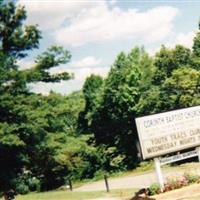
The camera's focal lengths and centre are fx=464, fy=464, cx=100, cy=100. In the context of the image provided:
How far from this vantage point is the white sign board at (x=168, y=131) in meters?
24.1

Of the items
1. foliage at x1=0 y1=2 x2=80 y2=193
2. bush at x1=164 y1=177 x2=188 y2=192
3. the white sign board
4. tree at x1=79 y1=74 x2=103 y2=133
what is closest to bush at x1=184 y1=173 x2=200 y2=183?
bush at x1=164 y1=177 x2=188 y2=192

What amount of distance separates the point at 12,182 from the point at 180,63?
33.3m

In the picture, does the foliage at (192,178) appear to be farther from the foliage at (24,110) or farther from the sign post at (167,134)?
the foliage at (24,110)

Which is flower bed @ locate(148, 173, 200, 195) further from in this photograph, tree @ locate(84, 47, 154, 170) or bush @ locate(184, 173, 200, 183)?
tree @ locate(84, 47, 154, 170)

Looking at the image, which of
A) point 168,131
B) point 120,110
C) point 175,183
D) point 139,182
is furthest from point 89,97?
point 175,183

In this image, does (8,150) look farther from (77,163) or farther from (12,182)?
(77,163)

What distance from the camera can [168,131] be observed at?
967 inches

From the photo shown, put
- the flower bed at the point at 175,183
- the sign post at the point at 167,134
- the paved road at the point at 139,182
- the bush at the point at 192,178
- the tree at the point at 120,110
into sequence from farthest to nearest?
1. the tree at the point at 120,110
2. the paved road at the point at 139,182
3. the bush at the point at 192,178
4. the sign post at the point at 167,134
5. the flower bed at the point at 175,183

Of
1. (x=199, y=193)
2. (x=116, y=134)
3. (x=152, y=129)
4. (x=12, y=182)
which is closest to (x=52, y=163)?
(x=12, y=182)

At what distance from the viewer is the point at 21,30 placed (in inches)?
1255

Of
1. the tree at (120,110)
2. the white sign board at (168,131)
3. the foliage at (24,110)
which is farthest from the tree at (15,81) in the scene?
the tree at (120,110)

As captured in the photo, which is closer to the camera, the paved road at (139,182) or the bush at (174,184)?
the bush at (174,184)

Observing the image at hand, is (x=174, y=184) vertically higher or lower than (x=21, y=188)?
lower

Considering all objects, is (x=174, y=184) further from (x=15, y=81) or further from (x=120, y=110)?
(x=120, y=110)
